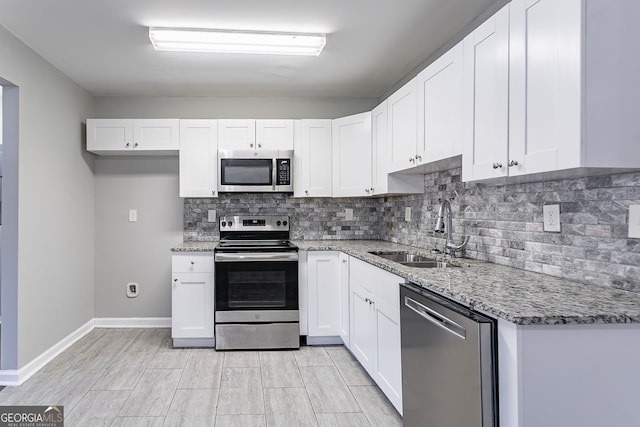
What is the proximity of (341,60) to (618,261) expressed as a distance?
2433mm

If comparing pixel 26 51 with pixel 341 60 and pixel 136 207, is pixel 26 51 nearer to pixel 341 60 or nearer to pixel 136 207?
pixel 136 207

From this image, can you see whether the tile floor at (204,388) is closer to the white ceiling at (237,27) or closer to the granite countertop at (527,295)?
the granite countertop at (527,295)

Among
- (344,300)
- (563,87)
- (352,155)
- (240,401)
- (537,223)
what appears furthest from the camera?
(352,155)

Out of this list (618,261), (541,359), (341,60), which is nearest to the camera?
(541,359)

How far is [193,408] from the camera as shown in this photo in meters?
2.53

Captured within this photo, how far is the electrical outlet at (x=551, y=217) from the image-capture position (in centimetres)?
191

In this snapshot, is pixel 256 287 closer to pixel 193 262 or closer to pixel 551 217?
pixel 193 262

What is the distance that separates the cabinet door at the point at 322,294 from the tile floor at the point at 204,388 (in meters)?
0.17

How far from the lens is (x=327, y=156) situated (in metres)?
4.09

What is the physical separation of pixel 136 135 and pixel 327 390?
2777mm

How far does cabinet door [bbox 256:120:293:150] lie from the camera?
404cm

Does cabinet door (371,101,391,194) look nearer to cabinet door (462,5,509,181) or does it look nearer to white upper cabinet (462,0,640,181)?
cabinet door (462,5,509,181)

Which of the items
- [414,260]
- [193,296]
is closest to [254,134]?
[193,296]

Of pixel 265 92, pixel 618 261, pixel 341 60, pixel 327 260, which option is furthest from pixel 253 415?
pixel 265 92
